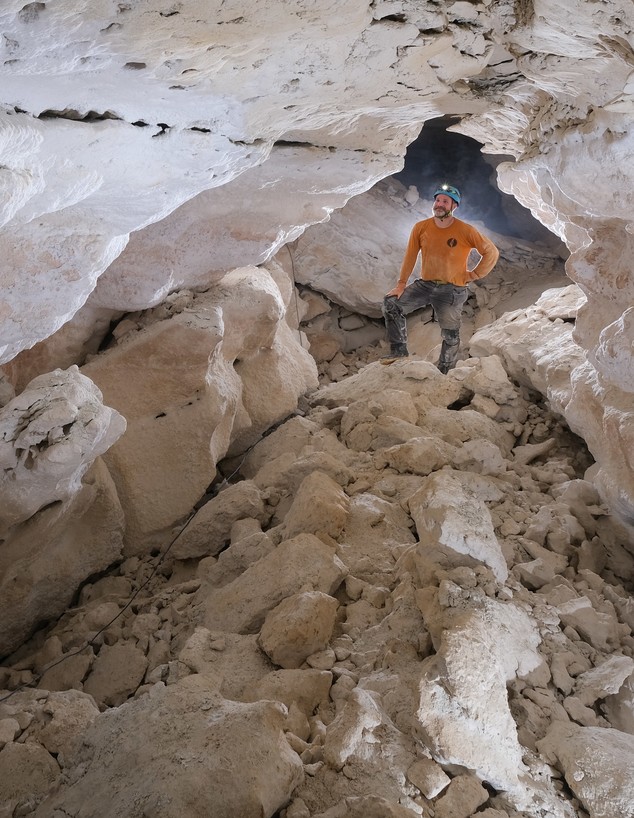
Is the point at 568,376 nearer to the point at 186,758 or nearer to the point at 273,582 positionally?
the point at 273,582

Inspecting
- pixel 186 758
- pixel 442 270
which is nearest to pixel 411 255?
pixel 442 270

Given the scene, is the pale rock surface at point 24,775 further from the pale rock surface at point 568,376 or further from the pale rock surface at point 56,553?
the pale rock surface at point 568,376

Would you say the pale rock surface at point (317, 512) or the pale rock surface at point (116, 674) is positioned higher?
the pale rock surface at point (317, 512)

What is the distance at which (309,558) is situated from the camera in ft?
8.16

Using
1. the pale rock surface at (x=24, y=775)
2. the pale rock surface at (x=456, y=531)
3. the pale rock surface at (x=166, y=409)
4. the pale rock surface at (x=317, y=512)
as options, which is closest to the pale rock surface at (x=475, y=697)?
the pale rock surface at (x=456, y=531)

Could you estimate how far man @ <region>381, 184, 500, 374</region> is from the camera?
453 cm

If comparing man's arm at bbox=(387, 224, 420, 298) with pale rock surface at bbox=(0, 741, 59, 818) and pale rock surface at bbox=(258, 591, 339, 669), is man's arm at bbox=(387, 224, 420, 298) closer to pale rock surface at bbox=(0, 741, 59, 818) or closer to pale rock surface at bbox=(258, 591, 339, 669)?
pale rock surface at bbox=(258, 591, 339, 669)

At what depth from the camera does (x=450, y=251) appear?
459 cm

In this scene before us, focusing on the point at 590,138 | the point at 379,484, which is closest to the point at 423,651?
the point at 379,484

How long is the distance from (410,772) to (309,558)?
981mm

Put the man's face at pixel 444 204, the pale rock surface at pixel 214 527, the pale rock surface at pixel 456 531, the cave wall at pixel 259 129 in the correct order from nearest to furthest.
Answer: the cave wall at pixel 259 129
the pale rock surface at pixel 456 531
the pale rock surface at pixel 214 527
the man's face at pixel 444 204

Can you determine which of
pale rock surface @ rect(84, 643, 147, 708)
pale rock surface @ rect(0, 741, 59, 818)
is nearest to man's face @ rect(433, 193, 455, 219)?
pale rock surface @ rect(84, 643, 147, 708)

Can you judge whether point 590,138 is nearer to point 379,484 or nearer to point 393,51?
point 393,51

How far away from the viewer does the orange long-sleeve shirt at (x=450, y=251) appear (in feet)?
14.9
